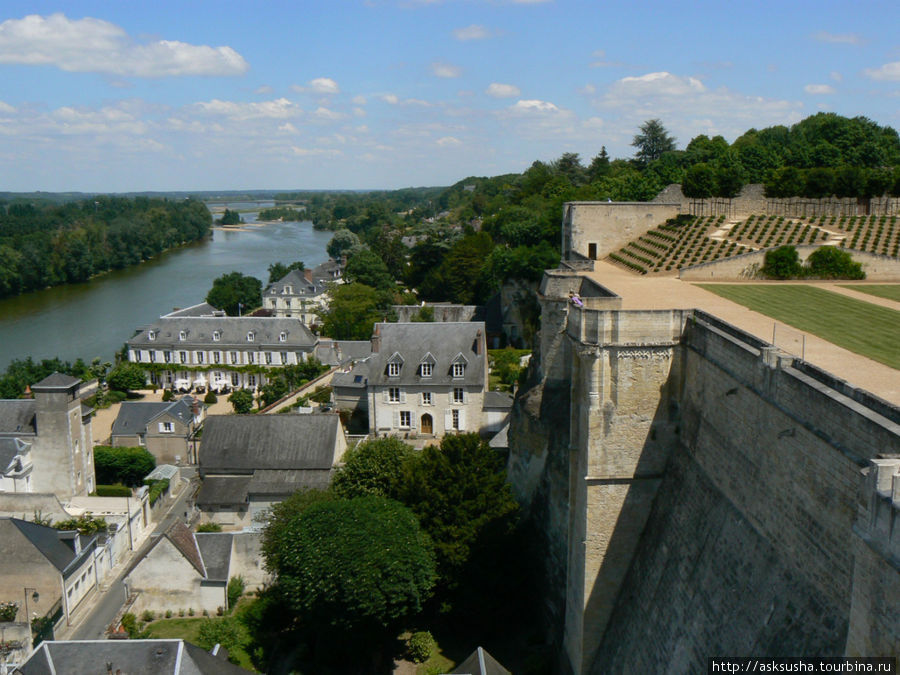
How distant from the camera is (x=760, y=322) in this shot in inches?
636

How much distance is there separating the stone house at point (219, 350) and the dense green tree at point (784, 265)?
99.5ft

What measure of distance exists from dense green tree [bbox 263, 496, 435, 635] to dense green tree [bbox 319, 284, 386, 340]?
35307 mm

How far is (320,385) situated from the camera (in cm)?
4231

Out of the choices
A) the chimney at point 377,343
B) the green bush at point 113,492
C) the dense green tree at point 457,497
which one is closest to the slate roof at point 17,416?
the green bush at point 113,492

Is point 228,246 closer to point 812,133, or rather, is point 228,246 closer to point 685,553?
point 812,133

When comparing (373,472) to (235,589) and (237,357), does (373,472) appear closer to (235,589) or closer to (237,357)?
(235,589)

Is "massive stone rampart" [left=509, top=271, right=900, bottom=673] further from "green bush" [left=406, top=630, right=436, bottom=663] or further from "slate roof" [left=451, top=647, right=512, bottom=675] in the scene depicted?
"green bush" [left=406, top=630, right=436, bottom=663]

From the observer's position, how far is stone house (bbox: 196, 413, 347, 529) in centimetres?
2683

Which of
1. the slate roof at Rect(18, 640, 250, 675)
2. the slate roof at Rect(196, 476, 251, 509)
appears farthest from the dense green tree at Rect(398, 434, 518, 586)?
the slate roof at Rect(196, 476, 251, 509)

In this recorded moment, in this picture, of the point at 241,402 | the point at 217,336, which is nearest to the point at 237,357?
the point at 217,336

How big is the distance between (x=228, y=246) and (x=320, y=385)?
330 feet

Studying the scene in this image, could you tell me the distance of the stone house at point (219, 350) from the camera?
1870 inches

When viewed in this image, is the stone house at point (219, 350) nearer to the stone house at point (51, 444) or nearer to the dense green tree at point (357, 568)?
the stone house at point (51, 444)

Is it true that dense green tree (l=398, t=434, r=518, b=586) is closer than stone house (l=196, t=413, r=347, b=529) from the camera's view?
Yes
